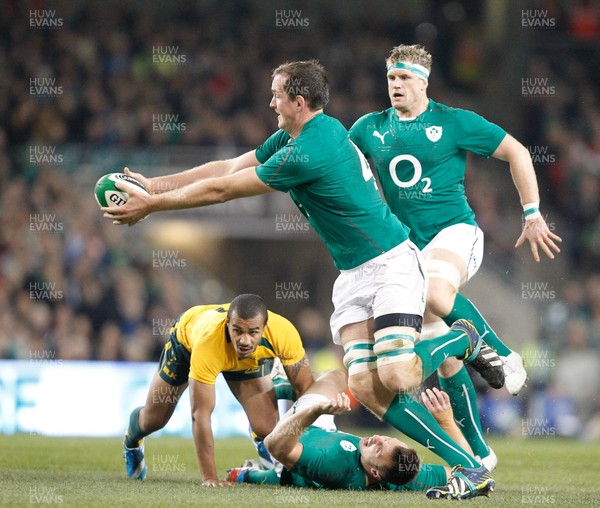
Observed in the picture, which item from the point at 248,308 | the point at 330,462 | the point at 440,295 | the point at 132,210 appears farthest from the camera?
the point at 440,295

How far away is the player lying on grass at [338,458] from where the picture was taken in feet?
19.6

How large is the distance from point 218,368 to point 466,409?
64.2 inches

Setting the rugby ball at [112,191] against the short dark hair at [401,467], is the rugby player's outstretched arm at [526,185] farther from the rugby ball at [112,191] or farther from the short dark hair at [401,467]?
the rugby ball at [112,191]

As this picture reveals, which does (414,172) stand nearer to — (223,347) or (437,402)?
(437,402)

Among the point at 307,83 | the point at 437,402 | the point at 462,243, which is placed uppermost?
the point at 307,83

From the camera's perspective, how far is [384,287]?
237 inches

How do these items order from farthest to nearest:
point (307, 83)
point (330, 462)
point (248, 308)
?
point (248, 308) → point (330, 462) → point (307, 83)

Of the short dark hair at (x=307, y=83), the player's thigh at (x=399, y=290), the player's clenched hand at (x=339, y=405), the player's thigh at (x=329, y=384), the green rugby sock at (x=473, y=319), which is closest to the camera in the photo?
the player's clenched hand at (x=339, y=405)

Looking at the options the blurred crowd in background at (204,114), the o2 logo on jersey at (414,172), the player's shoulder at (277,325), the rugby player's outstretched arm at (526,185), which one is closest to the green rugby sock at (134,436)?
the player's shoulder at (277,325)

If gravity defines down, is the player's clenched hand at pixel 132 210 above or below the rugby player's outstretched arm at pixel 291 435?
above

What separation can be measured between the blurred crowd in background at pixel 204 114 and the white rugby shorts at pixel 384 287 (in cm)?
730

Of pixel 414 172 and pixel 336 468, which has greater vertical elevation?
pixel 414 172

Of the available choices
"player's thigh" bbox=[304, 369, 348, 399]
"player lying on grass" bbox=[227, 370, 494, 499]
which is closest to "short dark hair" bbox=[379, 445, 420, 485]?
"player lying on grass" bbox=[227, 370, 494, 499]

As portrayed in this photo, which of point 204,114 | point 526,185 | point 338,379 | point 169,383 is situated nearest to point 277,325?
point 338,379
